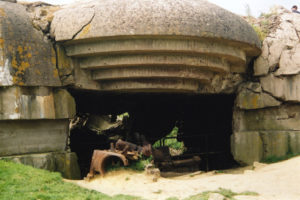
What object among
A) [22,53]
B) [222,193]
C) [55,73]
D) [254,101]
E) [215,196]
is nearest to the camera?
[215,196]

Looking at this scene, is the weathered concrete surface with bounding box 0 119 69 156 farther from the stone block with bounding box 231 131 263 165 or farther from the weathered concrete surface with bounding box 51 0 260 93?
the stone block with bounding box 231 131 263 165

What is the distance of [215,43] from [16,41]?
9.60 ft

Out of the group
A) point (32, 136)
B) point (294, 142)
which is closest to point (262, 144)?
point (294, 142)

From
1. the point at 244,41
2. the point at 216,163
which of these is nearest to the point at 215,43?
the point at 244,41

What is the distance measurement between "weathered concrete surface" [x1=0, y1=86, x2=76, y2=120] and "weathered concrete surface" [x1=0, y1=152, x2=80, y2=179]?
0.54 meters

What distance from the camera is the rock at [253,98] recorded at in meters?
6.78

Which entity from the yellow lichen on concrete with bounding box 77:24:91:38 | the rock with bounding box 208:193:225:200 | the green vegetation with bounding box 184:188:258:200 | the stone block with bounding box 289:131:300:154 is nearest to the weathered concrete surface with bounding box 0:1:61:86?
the yellow lichen on concrete with bounding box 77:24:91:38

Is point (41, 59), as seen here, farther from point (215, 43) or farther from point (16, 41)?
point (215, 43)

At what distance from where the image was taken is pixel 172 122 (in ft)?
31.6

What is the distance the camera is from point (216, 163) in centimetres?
888

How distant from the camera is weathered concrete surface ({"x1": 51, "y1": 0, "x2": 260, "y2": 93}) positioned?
5236 mm

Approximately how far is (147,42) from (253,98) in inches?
106

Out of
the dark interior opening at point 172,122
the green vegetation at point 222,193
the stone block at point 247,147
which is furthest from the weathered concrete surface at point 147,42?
the green vegetation at point 222,193

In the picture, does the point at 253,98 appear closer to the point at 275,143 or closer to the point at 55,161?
the point at 275,143
